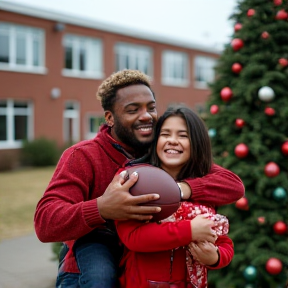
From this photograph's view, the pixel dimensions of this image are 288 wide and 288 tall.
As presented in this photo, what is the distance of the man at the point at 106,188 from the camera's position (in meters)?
2.20

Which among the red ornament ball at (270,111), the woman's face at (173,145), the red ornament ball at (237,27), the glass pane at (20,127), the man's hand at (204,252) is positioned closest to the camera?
the man's hand at (204,252)

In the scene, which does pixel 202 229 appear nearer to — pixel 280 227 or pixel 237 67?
pixel 280 227

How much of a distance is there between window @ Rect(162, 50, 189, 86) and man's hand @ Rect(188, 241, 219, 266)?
24833mm

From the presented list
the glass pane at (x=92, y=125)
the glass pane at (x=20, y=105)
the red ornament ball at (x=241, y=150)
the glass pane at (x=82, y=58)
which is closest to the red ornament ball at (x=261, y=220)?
the red ornament ball at (x=241, y=150)

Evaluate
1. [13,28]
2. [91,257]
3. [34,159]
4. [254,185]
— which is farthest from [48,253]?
[13,28]

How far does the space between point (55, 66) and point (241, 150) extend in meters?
17.6

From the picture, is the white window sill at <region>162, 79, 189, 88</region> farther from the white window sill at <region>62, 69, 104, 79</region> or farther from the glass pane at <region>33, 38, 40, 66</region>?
the glass pane at <region>33, 38, 40, 66</region>

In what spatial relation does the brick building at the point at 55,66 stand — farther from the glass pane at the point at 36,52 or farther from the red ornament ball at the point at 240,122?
the red ornament ball at the point at 240,122

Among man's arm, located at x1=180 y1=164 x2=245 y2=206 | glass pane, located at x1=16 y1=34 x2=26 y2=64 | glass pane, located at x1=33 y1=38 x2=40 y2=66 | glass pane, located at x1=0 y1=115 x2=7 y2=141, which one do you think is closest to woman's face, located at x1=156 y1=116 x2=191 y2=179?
man's arm, located at x1=180 y1=164 x2=245 y2=206

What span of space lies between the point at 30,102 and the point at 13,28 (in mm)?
3200

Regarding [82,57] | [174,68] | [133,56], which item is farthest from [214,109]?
[174,68]

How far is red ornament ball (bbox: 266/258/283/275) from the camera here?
4.16m

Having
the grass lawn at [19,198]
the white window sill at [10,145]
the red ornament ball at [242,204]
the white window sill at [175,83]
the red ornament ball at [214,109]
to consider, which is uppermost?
the white window sill at [175,83]

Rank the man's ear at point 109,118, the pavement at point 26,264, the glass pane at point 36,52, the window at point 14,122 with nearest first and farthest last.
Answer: the man's ear at point 109,118 < the pavement at point 26,264 < the window at point 14,122 < the glass pane at point 36,52
